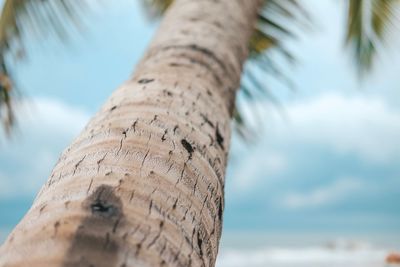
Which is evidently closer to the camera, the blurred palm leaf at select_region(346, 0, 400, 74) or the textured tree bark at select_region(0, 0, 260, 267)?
the textured tree bark at select_region(0, 0, 260, 267)

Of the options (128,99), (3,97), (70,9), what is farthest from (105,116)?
(3,97)

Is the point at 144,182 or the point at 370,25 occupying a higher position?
the point at 370,25

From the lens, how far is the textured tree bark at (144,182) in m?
0.54

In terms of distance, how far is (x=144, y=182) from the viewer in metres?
0.65

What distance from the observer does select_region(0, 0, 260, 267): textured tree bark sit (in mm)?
537

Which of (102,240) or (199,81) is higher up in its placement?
(199,81)

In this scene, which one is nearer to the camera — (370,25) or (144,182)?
(144,182)

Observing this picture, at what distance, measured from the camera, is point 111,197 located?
2.00 feet

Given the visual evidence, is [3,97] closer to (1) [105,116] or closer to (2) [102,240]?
(1) [105,116]

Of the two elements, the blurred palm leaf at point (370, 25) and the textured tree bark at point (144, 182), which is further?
the blurred palm leaf at point (370, 25)

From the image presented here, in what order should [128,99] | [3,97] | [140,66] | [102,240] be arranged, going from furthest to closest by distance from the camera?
[3,97] → [140,66] → [128,99] → [102,240]

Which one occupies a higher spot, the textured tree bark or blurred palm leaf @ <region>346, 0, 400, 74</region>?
blurred palm leaf @ <region>346, 0, 400, 74</region>

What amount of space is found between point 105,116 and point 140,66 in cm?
36

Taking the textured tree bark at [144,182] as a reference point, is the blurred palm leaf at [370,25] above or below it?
above
